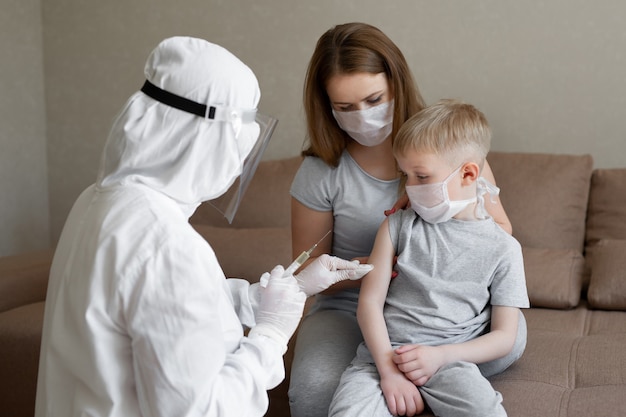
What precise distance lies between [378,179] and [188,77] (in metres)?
0.86

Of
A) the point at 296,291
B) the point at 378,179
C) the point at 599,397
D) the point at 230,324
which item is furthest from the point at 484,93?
the point at 230,324

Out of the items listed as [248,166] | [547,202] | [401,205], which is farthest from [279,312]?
[547,202]

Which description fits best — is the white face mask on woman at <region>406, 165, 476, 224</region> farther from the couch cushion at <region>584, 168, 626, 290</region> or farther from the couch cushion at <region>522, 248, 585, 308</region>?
the couch cushion at <region>584, 168, 626, 290</region>

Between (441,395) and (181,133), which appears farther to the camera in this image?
(441,395)

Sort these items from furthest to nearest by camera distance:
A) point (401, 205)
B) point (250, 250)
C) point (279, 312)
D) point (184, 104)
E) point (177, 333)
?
point (250, 250) → point (401, 205) → point (279, 312) → point (184, 104) → point (177, 333)

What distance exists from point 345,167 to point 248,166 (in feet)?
1.94

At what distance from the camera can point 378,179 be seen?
2045 millimetres

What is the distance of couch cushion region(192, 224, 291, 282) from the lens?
272cm

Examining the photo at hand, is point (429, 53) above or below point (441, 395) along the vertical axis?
above

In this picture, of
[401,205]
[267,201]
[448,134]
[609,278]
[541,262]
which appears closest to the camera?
[448,134]

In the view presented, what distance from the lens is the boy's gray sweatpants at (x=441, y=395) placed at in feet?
4.98

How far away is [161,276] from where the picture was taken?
116 cm

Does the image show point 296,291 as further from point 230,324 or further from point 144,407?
point 144,407

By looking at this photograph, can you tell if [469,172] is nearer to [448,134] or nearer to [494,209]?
[448,134]
